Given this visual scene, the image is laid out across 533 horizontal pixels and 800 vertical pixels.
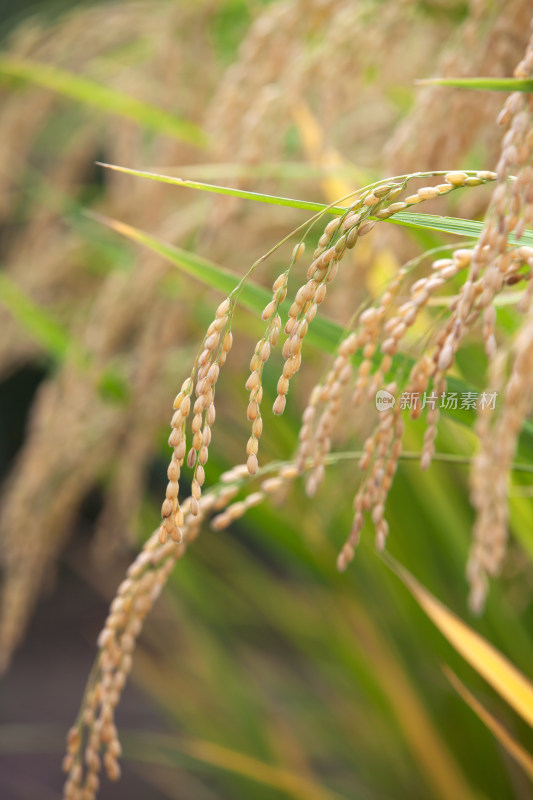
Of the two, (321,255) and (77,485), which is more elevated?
(321,255)

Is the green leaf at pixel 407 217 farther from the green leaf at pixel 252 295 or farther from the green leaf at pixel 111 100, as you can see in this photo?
the green leaf at pixel 111 100

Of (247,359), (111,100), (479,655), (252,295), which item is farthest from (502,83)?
(247,359)

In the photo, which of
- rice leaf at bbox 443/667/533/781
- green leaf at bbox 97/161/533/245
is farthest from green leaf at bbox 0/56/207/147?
rice leaf at bbox 443/667/533/781

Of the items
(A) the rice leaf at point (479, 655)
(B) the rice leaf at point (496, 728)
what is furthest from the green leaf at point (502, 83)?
(B) the rice leaf at point (496, 728)

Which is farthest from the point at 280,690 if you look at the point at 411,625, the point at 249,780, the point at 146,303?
the point at 146,303

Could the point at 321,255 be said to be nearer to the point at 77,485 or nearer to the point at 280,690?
the point at 77,485

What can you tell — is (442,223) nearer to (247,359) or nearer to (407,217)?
(407,217)

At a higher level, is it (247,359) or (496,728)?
(247,359)

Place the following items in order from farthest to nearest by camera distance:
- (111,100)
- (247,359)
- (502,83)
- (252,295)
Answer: (247,359) → (111,100) → (252,295) → (502,83)

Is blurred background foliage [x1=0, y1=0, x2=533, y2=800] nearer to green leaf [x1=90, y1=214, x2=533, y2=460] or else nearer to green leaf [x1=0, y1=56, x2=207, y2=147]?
green leaf [x1=0, y1=56, x2=207, y2=147]
